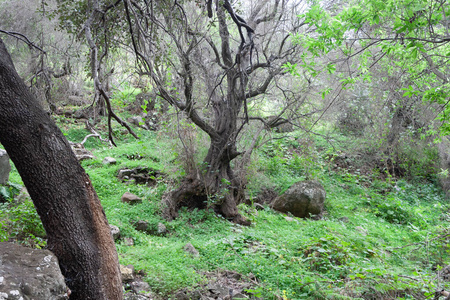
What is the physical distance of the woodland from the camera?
9.11ft

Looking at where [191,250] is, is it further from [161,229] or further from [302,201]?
[302,201]

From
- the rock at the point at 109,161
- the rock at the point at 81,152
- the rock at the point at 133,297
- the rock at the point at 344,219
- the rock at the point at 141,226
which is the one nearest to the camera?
the rock at the point at 133,297

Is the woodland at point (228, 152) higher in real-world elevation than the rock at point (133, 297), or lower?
higher

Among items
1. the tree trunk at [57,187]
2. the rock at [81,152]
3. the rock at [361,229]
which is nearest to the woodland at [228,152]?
the tree trunk at [57,187]

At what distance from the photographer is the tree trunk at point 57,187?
256cm

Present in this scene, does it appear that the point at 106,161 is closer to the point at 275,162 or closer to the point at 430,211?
the point at 275,162

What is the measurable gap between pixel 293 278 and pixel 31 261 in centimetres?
310

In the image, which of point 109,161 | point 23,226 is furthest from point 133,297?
point 109,161

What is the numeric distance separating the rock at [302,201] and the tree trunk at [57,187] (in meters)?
6.72

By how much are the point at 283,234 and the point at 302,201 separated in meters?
2.50

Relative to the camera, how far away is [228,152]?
741 cm

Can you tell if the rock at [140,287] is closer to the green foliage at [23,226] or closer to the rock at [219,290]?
the rock at [219,290]

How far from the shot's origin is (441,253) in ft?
19.3

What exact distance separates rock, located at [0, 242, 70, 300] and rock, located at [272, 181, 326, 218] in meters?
7.09
